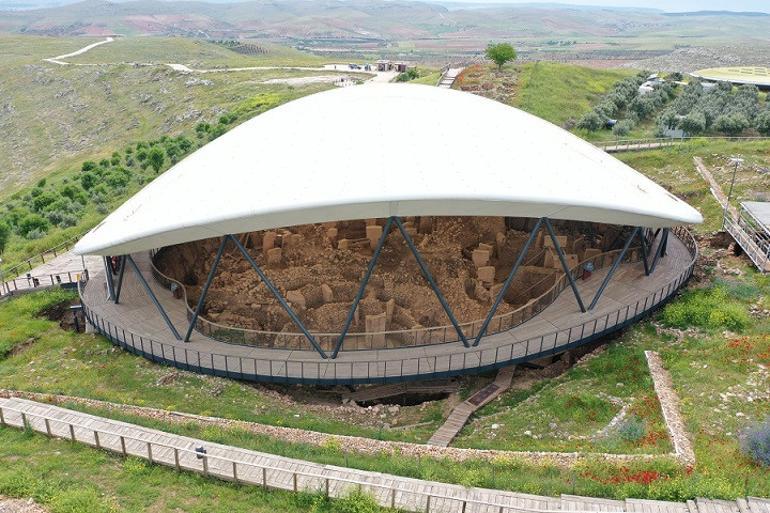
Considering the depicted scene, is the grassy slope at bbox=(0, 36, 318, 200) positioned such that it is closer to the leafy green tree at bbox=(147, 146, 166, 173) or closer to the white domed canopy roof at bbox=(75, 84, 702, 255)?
the leafy green tree at bbox=(147, 146, 166, 173)

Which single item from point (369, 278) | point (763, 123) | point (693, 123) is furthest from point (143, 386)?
point (763, 123)

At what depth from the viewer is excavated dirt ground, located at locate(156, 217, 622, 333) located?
26.3 m

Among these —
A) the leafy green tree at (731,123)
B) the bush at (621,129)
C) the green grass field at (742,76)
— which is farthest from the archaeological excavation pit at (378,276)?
the green grass field at (742,76)

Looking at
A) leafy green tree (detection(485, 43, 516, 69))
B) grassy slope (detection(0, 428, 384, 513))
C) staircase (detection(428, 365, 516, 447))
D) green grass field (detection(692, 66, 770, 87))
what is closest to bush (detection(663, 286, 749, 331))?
staircase (detection(428, 365, 516, 447))

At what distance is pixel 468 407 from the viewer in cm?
2225

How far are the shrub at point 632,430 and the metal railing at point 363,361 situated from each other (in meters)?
5.24

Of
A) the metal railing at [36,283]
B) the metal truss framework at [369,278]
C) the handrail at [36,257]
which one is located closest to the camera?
the metal truss framework at [369,278]

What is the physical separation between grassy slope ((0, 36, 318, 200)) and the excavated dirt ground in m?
54.6

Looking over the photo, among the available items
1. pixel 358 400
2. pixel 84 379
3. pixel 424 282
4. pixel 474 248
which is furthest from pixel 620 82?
pixel 84 379

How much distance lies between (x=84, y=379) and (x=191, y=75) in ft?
319

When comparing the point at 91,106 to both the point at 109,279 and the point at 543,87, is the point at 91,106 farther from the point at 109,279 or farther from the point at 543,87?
the point at 109,279

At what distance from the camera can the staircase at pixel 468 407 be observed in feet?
66.8

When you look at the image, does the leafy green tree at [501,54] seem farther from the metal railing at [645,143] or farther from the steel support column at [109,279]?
the steel support column at [109,279]

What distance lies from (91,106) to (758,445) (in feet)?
374
